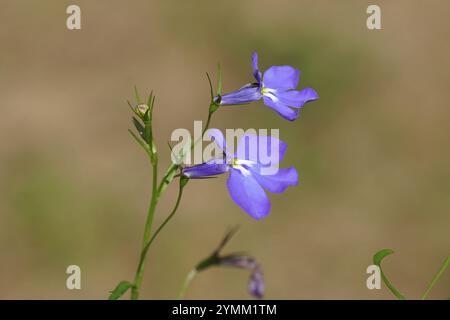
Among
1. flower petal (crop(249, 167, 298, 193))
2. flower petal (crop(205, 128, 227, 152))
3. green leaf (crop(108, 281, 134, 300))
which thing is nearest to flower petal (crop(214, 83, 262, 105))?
flower petal (crop(205, 128, 227, 152))

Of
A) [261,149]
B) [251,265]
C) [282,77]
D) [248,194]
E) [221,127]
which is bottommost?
[221,127]

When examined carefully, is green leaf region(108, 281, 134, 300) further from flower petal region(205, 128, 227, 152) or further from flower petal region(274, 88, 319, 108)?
flower petal region(274, 88, 319, 108)

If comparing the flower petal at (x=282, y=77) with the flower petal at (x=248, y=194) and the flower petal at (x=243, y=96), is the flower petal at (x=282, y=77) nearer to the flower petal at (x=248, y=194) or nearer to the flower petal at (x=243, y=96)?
the flower petal at (x=243, y=96)

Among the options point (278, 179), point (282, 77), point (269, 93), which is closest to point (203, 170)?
point (278, 179)

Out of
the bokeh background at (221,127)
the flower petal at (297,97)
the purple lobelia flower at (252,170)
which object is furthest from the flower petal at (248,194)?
the bokeh background at (221,127)

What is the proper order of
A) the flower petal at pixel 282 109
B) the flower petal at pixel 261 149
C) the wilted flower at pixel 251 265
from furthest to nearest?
the flower petal at pixel 282 109
the flower petal at pixel 261 149
the wilted flower at pixel 251 265

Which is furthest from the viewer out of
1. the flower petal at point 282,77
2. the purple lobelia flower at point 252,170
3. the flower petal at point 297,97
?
the flower petal at point 282,77

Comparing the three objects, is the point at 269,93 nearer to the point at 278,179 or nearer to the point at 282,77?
the point at 282,77
